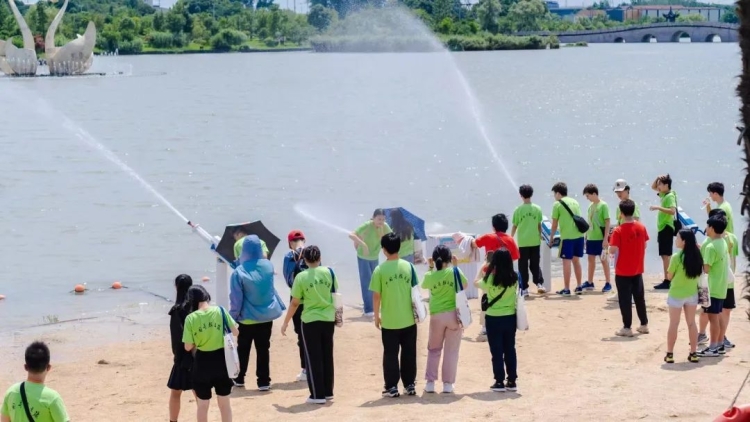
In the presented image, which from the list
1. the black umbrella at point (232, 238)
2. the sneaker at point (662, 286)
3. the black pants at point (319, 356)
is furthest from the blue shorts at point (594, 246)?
the black pants at point (319, 356)

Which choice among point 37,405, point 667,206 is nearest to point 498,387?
point 37,405

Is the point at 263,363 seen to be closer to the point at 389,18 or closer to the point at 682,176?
the point at 682,176

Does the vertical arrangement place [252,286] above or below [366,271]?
above

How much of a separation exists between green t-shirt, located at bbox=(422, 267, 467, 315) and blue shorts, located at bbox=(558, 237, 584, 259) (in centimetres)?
534

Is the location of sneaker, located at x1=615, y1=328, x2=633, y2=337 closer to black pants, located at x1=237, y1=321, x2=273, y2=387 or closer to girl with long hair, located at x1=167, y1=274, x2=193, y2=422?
black pants, located at x1=237, y1=321, x2=273, y2=387

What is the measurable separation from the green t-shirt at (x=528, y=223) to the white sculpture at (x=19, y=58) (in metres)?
88.2

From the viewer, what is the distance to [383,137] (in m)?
53.5

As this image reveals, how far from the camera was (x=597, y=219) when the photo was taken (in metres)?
16.1

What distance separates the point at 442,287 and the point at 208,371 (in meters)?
2.44

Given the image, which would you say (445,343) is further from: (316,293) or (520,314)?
(316,293)

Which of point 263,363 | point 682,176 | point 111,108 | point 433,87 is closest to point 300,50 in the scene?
point 433,87

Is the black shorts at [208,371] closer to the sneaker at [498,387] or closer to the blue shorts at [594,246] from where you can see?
the sneaker at [498,387]

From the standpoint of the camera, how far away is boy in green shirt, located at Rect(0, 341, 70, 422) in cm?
788

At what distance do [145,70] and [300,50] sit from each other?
2520 inches
